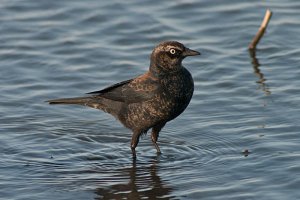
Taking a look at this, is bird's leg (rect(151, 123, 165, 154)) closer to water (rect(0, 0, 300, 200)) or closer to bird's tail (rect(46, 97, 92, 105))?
water (rect(0, 0, 300, 200))

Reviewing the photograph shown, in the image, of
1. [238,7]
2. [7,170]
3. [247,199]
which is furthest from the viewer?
[238,7]

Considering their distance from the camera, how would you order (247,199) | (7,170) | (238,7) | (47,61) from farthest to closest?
(238,7)
(47,61)
(7,170)
(247,199)

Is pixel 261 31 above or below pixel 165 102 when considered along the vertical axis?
above

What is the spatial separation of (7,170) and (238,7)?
6.24 metres

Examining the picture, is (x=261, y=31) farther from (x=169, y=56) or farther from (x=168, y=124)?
(x=169, y=56)

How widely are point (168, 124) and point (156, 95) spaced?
1140 mm

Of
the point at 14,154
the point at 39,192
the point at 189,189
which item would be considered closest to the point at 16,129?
the point at 14,154

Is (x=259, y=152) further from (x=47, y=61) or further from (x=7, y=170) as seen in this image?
(x=47, y=61)

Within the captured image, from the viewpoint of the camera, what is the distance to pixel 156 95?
1002cm

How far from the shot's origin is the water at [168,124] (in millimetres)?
9242

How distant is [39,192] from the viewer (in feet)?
29.5

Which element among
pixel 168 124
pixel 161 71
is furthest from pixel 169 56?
pixel 168 124

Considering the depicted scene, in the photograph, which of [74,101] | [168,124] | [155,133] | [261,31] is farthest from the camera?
[261,31]

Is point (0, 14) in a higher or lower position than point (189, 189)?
higher
